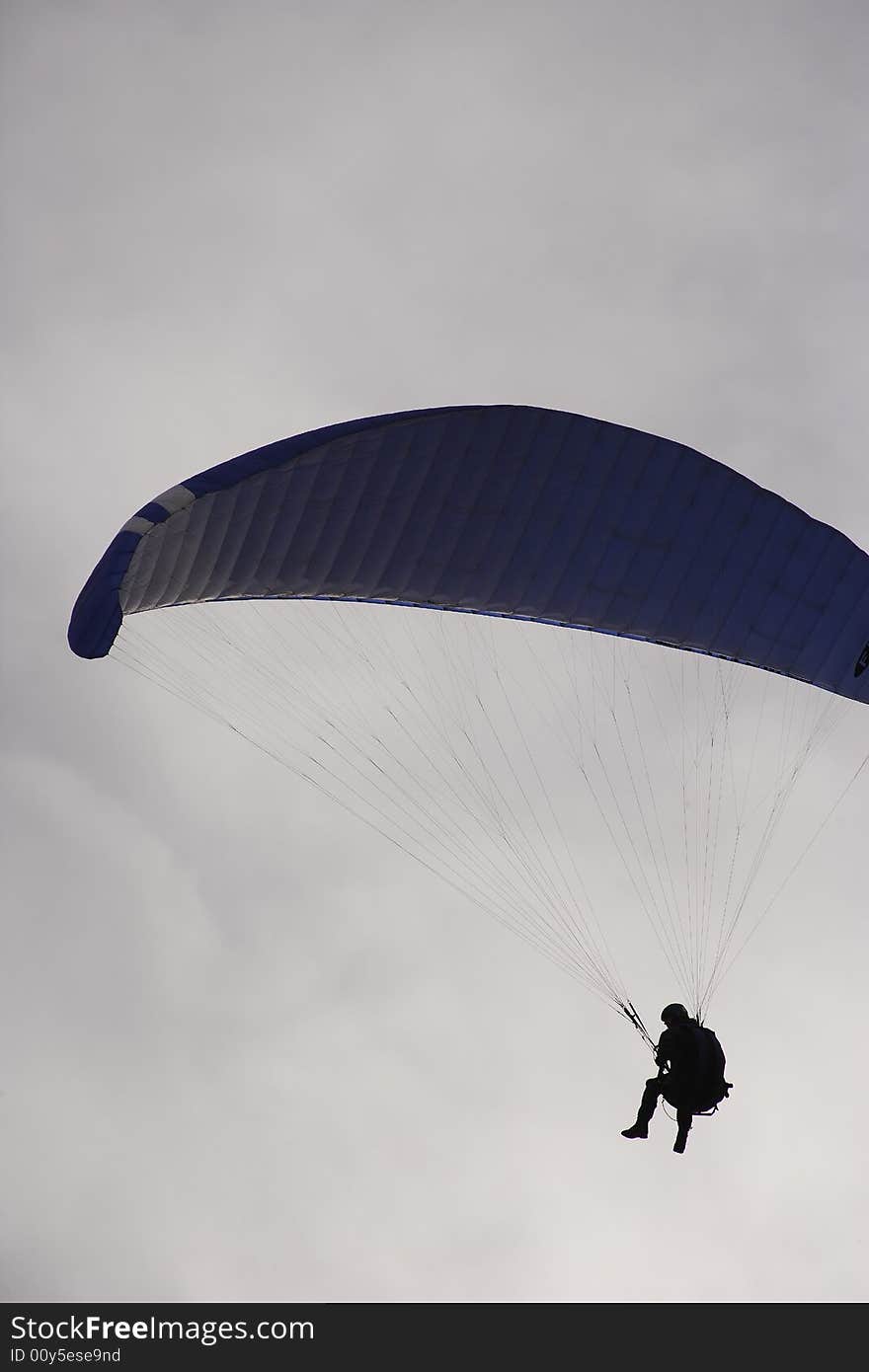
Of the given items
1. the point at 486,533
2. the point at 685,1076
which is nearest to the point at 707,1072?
the point at 685,1076

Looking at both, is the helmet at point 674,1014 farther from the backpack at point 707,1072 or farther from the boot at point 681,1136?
the boot at point 681,1136

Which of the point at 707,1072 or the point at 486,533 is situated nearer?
the point at 707,1072

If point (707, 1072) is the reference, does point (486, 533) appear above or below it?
above

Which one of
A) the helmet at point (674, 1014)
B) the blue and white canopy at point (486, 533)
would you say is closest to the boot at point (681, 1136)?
the helmet at point (674, 1014)

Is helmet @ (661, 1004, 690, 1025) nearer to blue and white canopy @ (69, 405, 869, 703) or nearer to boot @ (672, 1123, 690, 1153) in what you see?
boot @ (672, 1123, 690, 1153)

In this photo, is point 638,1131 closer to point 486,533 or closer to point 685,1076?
point 685,1076

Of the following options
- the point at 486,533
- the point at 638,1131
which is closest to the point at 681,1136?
the point at 638,1131

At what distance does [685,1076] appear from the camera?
13.3 metres

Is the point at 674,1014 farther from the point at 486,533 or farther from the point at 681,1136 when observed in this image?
the point at 486,533

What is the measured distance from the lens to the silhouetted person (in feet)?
43.7

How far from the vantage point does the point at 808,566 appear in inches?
576
